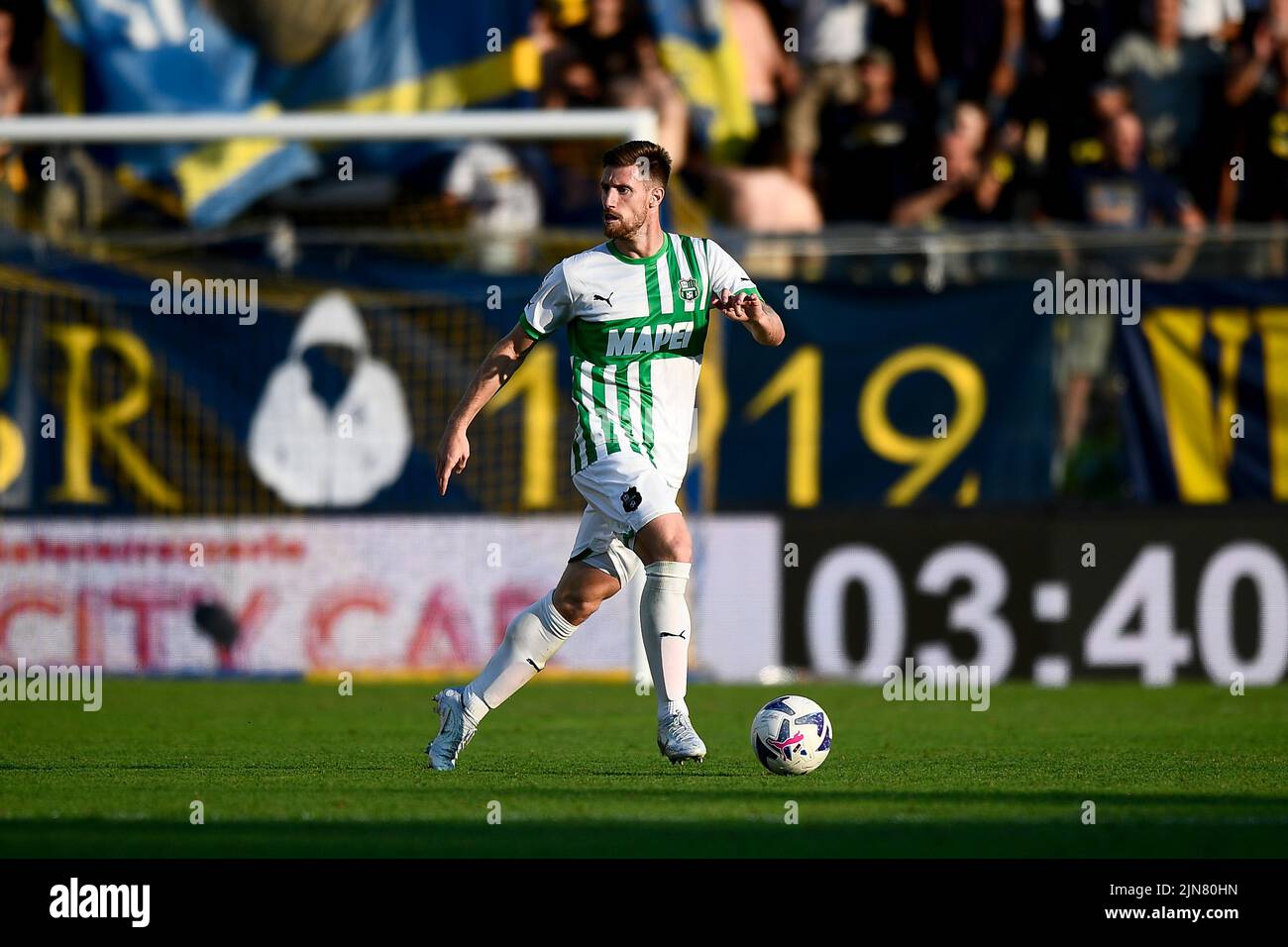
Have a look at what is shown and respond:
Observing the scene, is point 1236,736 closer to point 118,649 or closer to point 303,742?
point 303,742

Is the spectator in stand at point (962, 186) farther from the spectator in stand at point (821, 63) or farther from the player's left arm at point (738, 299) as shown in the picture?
the player's left arm at point (738, 299)

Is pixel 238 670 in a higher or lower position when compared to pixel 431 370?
lower

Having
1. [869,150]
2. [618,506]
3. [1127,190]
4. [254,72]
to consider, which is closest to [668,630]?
Result: [618,506]

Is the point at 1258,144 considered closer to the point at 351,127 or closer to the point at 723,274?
the point at 351,127

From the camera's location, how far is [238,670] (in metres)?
13.4

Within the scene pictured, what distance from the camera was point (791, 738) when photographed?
7.34 metres

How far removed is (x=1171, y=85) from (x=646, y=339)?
8.17m

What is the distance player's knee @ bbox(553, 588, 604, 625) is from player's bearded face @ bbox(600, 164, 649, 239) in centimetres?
133

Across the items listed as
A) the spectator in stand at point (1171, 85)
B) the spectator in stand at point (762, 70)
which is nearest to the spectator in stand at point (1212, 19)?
the spectator in stand at point (1171, 85)

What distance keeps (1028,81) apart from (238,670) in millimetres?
6935

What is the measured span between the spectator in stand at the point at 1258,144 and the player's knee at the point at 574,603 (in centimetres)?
827

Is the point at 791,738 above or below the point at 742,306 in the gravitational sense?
below

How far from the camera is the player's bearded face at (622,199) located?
7.45m
